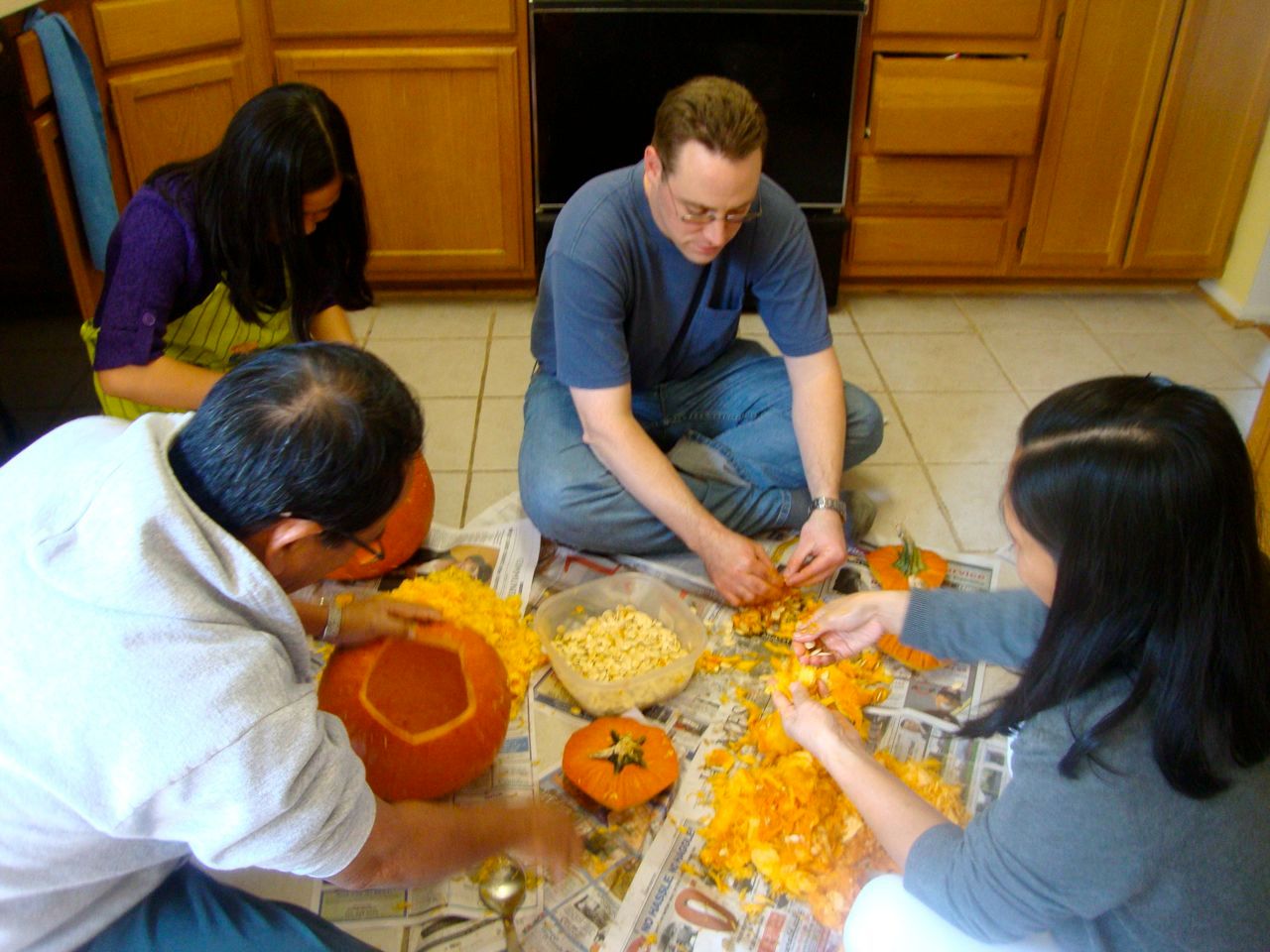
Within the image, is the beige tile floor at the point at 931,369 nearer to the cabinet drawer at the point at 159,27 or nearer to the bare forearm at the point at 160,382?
the bare forearm at the point at 160,382

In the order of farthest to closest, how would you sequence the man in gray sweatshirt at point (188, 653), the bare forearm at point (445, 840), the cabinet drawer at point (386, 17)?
the cabinet drawer at point (386, 17) < the bare forearm at point (445, 840) < the man in gray sweatshirt at point (188, 653)

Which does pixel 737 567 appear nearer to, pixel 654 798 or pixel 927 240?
pixel 654 798

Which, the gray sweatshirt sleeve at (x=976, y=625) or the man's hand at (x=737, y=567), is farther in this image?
the man's hand at (x=737, y=567)

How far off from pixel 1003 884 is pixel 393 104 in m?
2.29

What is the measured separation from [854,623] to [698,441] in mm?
578

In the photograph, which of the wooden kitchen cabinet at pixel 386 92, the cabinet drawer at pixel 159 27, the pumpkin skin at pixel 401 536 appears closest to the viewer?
the pumpkin skin at pixel 401 536

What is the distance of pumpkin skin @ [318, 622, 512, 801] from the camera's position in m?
1.26

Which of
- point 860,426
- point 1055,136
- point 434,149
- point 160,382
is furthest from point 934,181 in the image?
point 160,382

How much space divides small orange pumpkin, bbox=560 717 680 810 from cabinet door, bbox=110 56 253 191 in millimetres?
1789

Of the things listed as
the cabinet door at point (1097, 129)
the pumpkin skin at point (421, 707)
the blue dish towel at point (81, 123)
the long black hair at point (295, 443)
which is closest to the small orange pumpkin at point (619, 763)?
the pumpkin skin at point (421, 707)

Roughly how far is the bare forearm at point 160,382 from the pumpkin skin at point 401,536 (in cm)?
34

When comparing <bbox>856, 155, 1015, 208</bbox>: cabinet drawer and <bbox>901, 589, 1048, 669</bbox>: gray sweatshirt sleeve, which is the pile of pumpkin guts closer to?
<bbox>901, 589, 1048, 669</bbox>: gray sweatshirt sleeve

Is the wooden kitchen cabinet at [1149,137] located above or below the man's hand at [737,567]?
above

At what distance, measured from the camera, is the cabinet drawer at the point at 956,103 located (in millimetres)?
2564
